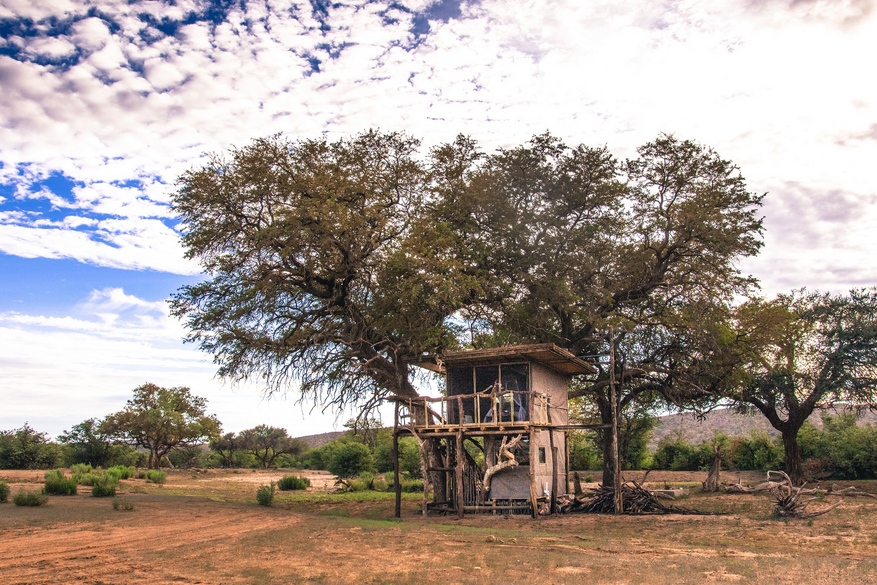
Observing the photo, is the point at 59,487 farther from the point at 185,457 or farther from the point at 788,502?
the point at 185,457

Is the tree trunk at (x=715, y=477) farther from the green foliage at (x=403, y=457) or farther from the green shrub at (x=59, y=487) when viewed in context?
the green shrub at (x=59, y=487)

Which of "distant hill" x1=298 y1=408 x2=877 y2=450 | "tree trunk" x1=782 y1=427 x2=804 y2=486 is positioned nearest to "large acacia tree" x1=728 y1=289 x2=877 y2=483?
"tree trunk" x1=782 y1=427 x2=804 y2=486

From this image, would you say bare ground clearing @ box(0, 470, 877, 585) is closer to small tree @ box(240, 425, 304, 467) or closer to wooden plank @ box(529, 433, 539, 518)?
wooden plank @ box(529, 433, 539, 518)

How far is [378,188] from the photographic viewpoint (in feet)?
83.8

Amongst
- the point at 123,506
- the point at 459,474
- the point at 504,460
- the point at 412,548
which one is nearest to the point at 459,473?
the point at 459,474

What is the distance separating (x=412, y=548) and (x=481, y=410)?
38.5 feet

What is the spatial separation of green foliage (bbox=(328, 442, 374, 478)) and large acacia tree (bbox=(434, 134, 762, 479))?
2047 cm

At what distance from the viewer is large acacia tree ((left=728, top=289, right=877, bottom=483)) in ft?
108

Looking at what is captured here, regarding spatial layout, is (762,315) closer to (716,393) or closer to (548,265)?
(716,393)

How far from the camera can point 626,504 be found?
77.2 feet

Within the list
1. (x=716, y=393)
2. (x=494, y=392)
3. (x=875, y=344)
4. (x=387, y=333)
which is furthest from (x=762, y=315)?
(x=387, y=333)

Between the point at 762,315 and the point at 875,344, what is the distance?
8432 millimetres

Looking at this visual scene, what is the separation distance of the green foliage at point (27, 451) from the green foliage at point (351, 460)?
1987cm

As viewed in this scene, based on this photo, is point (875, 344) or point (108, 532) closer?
point (108, 532)
